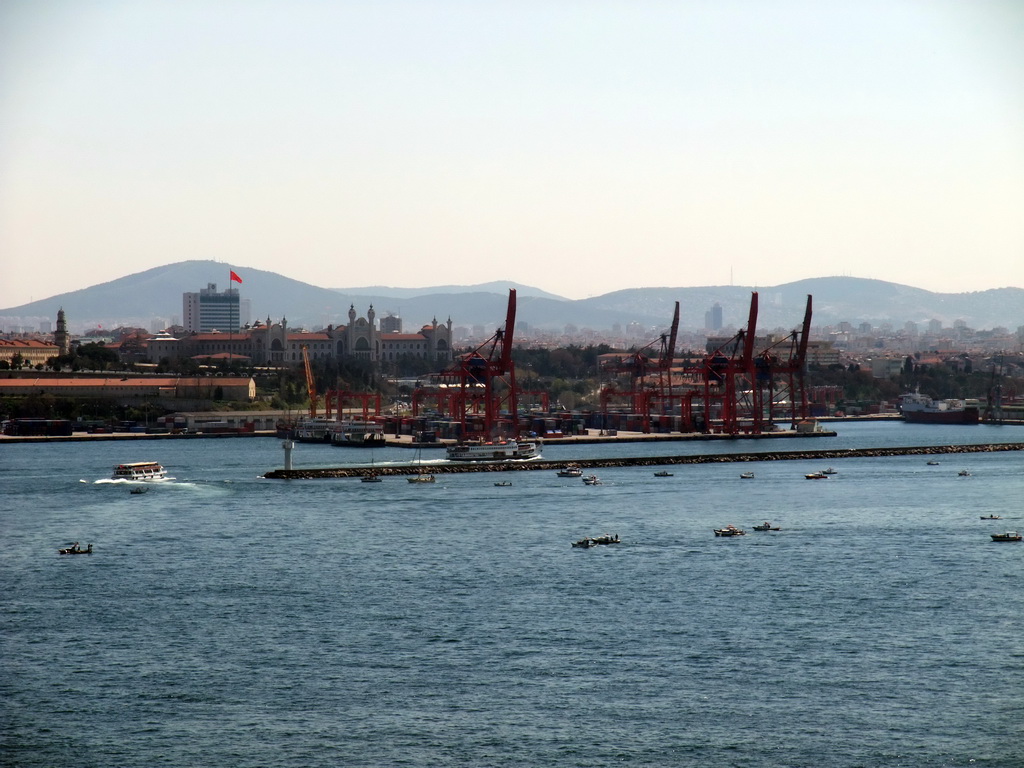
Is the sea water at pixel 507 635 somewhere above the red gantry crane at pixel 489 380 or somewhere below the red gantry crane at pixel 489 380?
below

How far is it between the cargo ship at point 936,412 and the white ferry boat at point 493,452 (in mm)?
40309

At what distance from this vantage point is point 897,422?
8719cm

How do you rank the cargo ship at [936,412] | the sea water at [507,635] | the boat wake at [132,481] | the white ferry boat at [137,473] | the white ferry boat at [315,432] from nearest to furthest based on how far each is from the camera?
1. the sea water at [507,635]
2. the boat wake at [132,481]
3. the white ferry boat at [137,473]
4. the white ferry boat at [315,432]
5. the cargo ship at [936,412]

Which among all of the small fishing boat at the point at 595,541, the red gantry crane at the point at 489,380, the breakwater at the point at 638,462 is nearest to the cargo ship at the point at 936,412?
the breakwater at the point at 638,462

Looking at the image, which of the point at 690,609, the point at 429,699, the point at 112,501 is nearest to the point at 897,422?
the point at 112,501

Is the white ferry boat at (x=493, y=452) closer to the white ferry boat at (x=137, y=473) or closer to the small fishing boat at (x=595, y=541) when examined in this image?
→ the white ferry boat at (x=137, y=473)

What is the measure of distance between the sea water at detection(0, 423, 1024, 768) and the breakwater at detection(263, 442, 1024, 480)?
7422 millimetres

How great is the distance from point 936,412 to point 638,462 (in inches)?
1603

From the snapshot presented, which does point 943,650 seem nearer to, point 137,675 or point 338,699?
point 338,699

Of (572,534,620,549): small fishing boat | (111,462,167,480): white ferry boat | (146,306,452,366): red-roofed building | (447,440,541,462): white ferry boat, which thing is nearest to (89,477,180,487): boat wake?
(111,462,167,480): white ferry boat

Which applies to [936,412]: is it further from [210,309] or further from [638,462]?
[210,309]

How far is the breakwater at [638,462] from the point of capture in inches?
1750

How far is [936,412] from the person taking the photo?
3297 inches

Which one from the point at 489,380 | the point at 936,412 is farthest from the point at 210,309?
the point at 489,380
